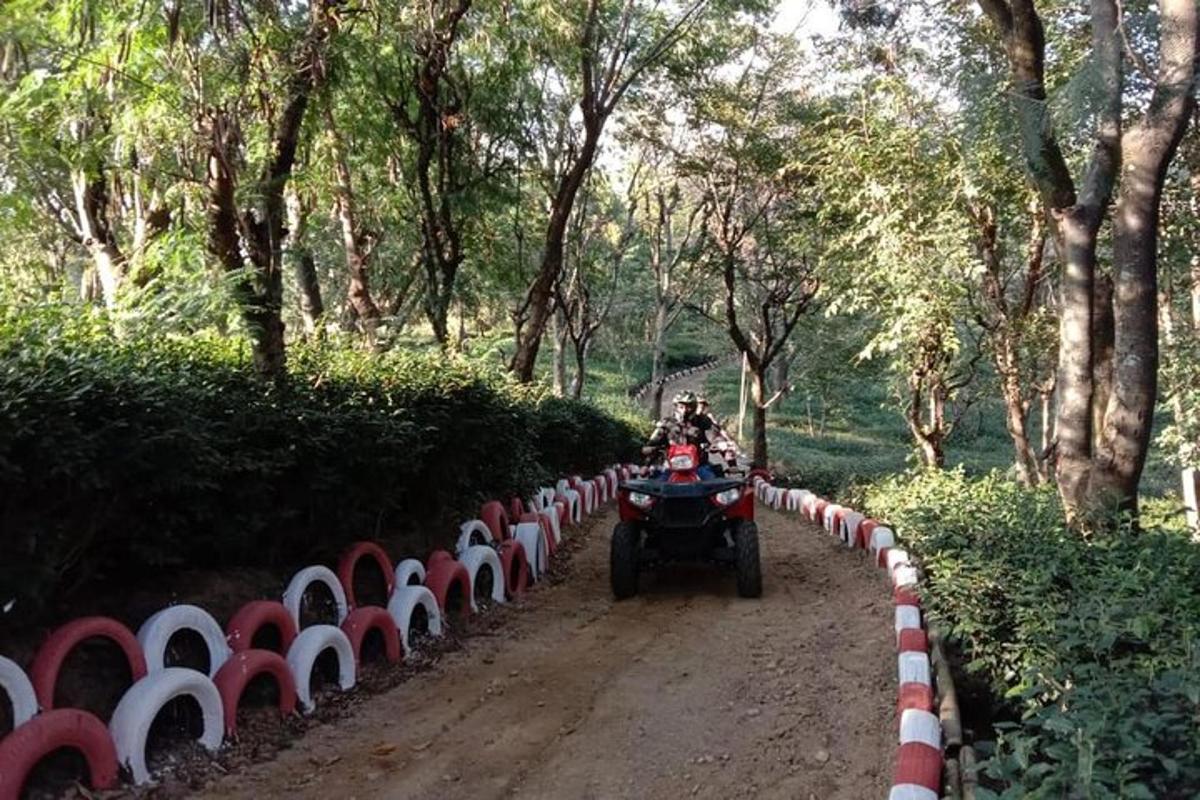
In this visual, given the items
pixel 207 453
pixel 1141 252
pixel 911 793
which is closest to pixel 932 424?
pixel 1141 252

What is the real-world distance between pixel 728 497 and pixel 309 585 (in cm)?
374

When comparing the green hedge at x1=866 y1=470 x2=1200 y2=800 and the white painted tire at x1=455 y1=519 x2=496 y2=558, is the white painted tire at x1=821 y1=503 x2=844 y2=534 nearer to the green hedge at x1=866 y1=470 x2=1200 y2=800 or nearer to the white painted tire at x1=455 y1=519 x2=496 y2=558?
the green hedge at x1=866 y1=470 x2=1200 y2=800

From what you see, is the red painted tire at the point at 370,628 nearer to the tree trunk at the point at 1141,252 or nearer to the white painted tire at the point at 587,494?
the tree trunk at the point at 1141,252

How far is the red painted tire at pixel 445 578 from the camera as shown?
6.43 meters

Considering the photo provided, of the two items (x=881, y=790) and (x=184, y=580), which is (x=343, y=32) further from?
(x=881, y=790)

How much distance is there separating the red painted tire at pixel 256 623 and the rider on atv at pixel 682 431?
15.0 feet

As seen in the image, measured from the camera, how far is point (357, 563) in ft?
19.5

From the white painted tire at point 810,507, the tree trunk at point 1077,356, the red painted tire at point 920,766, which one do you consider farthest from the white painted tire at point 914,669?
the white painted tire at point 810,507

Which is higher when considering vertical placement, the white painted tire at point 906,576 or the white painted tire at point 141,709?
the white painted tire at point 141,709

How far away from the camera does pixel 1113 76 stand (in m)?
5.62

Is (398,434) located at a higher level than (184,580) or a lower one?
higher

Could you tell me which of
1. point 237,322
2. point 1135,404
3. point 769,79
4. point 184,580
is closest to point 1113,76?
point 1135,404

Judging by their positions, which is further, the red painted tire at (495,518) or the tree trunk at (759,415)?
the tree trunk at (759,415)

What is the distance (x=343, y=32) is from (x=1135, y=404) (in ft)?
21.4
